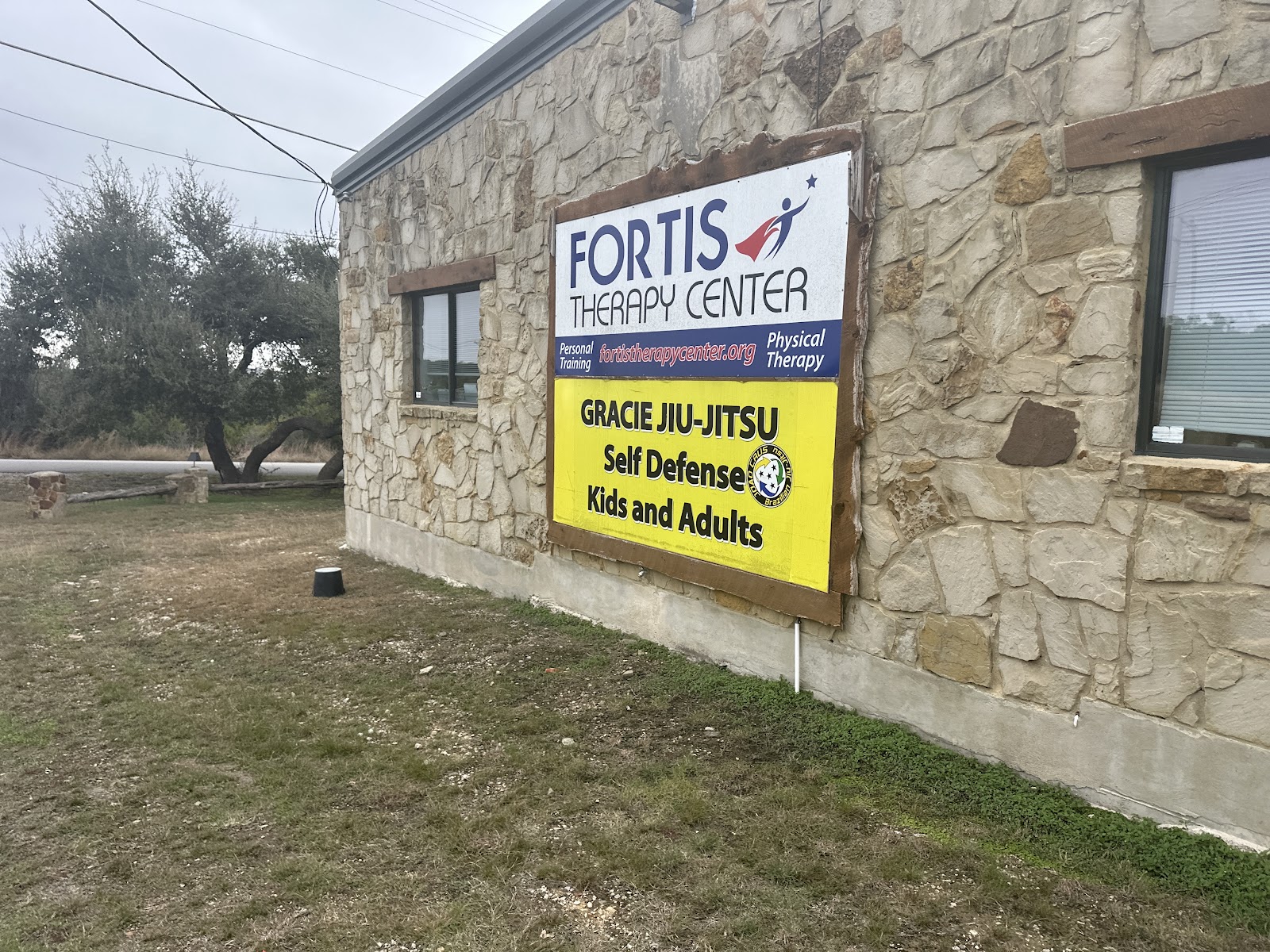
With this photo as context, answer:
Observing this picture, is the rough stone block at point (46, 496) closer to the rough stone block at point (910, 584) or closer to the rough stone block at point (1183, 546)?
the rough stone block at point (910, 584)

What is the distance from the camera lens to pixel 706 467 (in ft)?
16.0

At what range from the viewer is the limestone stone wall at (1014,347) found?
2881 mm

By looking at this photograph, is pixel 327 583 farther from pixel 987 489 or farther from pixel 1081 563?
pixel 1081 563

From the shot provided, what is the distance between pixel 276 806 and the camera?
3500 mm

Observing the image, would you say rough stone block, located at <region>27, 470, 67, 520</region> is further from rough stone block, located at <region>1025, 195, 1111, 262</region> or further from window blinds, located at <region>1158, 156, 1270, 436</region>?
window blinds, located at <region>1158, 156, 1270, 436</region>

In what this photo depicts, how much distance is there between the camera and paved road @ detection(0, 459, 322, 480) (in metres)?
21.8

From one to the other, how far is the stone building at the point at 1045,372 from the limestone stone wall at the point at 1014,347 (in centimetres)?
1

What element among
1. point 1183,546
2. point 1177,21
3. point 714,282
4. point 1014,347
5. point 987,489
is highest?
point 1177,21

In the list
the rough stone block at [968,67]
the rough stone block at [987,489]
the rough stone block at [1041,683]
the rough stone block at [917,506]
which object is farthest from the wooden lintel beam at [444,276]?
the rough stone block at [1041,683]

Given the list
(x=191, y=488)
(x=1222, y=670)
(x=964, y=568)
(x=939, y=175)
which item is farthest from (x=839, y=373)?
(x=191, y=488)

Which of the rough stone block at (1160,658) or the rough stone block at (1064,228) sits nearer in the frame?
the rough stone block at (1160,658)

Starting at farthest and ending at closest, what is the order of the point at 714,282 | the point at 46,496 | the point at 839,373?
the point at 46,496 < the point at 714,282 < the point at 839,373

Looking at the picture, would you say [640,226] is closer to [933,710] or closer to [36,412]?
[933,710]

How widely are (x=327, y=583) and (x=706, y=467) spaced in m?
4.08
